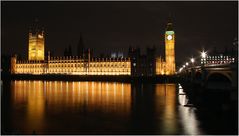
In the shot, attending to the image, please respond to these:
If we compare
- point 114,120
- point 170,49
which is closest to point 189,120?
point 114,120

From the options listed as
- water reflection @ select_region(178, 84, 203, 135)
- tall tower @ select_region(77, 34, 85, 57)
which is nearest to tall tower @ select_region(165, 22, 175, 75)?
tall tower @ select_region(77, 34, 85, 57)

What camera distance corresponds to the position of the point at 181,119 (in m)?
21.0

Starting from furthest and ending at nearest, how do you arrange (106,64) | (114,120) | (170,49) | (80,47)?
1. (80,47)
2. (170,49)
3. (106,64)
4. (114,120)

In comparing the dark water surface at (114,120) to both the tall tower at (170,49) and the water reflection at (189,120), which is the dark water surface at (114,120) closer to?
the water reflection at (189,120)

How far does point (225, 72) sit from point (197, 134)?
6.20 m

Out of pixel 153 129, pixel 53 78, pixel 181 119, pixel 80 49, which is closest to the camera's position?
pixel 153 129

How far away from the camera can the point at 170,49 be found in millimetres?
99312

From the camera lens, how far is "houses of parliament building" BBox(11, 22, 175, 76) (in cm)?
8950

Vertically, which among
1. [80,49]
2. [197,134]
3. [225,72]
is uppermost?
[80,49]

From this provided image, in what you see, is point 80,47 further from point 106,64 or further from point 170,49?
point 170,49

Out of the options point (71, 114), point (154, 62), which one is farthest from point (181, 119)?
point (154, 62)

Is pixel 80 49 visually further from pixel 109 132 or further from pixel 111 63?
pixel 109 132

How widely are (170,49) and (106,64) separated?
1913 centimetres

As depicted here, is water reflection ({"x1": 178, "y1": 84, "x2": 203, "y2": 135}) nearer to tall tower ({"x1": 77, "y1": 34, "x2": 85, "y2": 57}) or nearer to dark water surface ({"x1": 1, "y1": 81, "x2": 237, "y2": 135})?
dark water surface ({"x1": 1, "y1": 81, "x2": 237, "y2": 135})
